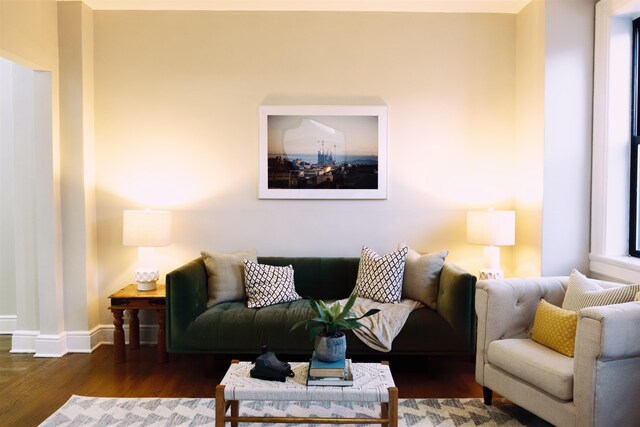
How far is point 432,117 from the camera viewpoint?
432cm

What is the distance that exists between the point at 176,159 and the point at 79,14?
53.9 inches

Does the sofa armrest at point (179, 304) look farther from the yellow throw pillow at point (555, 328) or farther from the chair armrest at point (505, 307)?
the yellow throw pillow at point (555, 328)

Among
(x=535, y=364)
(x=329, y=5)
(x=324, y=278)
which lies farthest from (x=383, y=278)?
(x=329, y=5)

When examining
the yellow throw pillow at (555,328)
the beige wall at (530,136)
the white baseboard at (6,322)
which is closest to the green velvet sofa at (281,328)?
the yellow throw pillow at (555,328)

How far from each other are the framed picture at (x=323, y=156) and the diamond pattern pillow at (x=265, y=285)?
2.43 ft

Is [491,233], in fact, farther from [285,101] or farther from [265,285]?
[285,101]

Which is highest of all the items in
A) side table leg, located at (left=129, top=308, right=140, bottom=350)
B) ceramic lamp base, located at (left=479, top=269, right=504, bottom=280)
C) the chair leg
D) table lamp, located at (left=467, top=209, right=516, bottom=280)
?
table lamp, located at (left=467, top=209, right=516, bottom=280)

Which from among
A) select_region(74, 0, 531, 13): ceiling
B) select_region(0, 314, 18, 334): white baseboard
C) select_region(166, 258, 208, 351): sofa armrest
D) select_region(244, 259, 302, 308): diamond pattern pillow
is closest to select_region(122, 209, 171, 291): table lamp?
select_region(166, 258, 208, 351): sofa armrest

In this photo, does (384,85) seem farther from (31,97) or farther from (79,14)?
(31,97)

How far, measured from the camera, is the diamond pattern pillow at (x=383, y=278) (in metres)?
3.72

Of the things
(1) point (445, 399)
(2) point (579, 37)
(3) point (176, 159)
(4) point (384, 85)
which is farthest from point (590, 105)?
(3) point (176, 159)

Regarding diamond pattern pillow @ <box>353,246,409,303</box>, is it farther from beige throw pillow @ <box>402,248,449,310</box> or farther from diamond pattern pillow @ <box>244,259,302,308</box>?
diamond pattern pillow @ <box>244,259,302,308</box>

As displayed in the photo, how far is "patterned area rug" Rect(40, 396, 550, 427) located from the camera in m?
2.88

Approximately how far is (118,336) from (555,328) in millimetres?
3047
